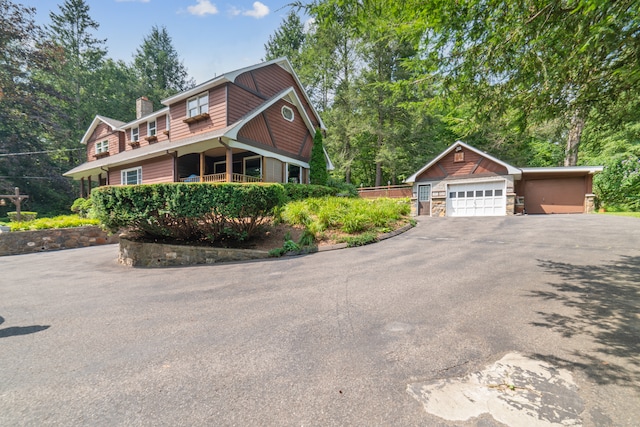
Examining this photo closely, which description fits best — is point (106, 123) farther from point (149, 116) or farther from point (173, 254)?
point (173, 254)

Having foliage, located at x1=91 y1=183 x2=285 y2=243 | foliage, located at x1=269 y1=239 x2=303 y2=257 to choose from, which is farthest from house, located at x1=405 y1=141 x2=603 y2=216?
foliage, located at x1=91 y1=183 x2=285 y2=243

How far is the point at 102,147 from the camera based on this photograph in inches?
821

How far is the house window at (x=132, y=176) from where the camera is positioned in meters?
16.6

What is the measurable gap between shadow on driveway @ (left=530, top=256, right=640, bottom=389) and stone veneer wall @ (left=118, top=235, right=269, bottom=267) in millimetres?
5909

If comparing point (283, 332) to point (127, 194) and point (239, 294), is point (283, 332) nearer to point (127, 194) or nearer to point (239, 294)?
point (239, 294)

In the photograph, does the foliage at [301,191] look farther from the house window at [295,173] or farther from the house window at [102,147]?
the house window at [102,147]

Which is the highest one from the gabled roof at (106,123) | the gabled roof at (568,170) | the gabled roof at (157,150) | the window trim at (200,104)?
the gabled roof at (106,123)

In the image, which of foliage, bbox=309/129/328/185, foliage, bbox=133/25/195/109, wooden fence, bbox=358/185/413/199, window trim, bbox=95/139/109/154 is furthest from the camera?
foliage, bbox=133/25/195/109

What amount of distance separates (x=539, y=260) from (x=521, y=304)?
2790 mm

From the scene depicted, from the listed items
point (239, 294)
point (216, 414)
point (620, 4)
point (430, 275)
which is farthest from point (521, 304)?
point (239, 294)

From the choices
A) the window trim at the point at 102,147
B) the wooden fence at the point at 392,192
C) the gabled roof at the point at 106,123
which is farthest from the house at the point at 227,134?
the wooden fence at the point at 392,192

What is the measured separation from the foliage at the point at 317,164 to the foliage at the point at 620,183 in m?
17.2

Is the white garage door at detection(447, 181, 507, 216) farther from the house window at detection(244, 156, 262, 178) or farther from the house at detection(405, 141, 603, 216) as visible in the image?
the house window at detection(244, 156, 262, 178)

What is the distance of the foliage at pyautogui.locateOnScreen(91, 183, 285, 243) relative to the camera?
21.9ft
